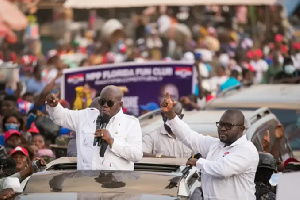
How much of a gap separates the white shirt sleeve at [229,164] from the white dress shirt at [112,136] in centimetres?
75

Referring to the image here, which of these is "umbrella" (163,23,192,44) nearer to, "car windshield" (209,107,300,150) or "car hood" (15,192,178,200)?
"car windshield" (209,107,300,150)

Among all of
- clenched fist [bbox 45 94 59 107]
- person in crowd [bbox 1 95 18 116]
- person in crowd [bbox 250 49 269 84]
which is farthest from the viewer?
person in crowd [bbox 250 49 269 84]

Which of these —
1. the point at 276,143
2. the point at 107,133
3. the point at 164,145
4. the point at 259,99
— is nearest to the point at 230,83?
the point at 259,99

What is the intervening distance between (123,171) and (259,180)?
1.72 meters

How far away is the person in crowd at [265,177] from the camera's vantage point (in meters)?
10.6

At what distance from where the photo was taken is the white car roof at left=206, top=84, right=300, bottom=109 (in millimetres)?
14703

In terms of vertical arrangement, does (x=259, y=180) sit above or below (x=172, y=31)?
below

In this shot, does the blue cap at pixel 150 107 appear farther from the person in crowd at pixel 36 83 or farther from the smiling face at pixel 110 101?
the smiling face at pixel 110 101

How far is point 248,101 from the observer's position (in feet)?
48.8

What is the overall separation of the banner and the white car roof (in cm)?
280

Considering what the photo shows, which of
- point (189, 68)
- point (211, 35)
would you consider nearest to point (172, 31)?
point (211, 35)

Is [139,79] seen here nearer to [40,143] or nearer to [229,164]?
[40,143]

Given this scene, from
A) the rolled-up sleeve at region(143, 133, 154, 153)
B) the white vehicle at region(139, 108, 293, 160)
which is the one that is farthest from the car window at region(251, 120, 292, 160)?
the rolled-up sleeve at region(143, 133, 154, 153)

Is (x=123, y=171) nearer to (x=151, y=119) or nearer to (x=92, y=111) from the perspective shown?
(x=92, y=111)
